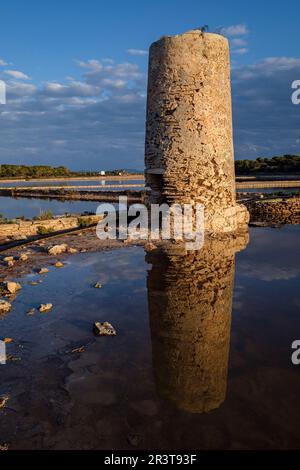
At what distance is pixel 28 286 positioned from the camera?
5238mm

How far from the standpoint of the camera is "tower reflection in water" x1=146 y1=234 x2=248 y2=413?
2.78 m

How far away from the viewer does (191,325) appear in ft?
12.6

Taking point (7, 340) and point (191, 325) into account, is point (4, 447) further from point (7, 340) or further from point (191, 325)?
point (191, 325)

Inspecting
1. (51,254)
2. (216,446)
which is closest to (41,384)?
(216,446)

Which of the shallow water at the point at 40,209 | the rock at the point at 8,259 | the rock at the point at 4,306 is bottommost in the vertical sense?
the rock at the point at 4,306

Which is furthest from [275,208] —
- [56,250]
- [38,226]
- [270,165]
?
[270,165]

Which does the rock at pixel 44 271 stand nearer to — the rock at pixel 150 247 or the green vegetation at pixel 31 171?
the rock at pixel 150 247

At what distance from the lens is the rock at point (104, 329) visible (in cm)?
367

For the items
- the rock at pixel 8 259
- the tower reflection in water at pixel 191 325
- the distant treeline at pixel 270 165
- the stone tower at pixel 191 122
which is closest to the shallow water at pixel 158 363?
the tower reflection in water at pixel 191 325

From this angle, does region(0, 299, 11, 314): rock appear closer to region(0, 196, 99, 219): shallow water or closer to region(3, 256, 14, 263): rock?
region(3, 256, 14, 263): rock

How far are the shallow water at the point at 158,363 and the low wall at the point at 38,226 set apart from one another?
3.99 meters

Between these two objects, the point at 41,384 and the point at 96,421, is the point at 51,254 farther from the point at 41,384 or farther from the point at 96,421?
the point at 96,421

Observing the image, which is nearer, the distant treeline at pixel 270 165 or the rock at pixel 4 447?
the rock at pixel 4 447

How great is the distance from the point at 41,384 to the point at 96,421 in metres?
0.64
